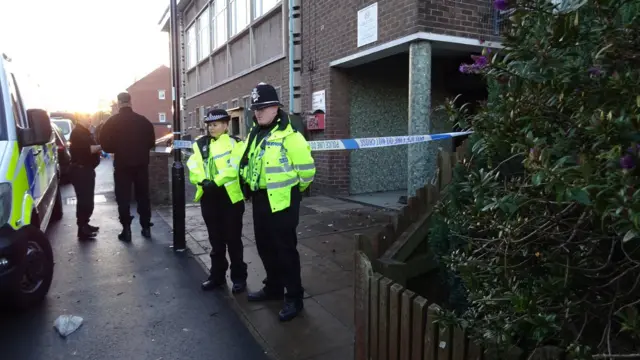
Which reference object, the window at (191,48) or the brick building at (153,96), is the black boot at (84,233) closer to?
the window at (191,48)

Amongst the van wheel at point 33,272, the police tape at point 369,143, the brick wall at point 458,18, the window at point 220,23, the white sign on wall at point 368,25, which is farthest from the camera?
the window at point 220,23

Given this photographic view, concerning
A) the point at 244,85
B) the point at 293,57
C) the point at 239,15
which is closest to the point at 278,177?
the point at 293,57

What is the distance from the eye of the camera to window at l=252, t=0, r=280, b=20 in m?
11.5

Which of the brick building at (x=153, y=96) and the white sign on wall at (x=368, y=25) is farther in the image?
the brick building at (x=153, y=96)

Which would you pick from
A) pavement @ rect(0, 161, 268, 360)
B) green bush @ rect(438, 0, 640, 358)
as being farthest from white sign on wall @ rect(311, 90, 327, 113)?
green bush @ rect(438, 0, 640, 358)

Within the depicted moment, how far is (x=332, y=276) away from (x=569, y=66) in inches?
147

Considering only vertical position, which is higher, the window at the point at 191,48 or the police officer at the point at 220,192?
the window at the point at 191,48

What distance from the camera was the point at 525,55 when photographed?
1.22 metres

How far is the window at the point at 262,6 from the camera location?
37.6 feet

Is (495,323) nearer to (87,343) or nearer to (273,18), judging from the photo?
(87,343)

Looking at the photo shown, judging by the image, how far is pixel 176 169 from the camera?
18.0 ft

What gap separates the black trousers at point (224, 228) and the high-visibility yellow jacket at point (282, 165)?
769 mm

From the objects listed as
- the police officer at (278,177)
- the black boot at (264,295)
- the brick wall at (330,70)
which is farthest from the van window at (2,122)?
the brick wall at (330,70)

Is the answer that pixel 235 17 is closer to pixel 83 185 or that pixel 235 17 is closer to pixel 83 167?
pixel 83 167
